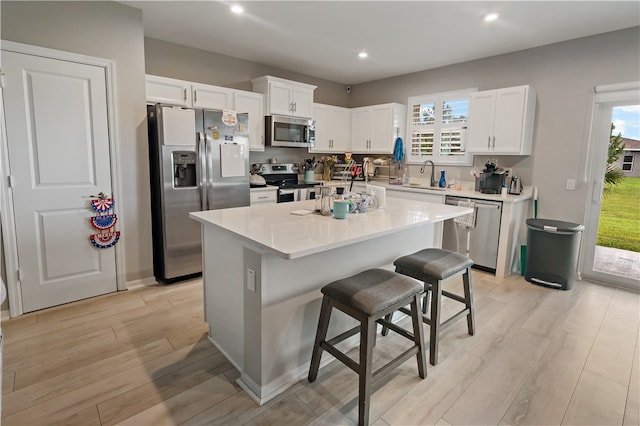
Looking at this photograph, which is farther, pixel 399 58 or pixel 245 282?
pixel 399 58

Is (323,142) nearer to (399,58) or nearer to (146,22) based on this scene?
(399,58)

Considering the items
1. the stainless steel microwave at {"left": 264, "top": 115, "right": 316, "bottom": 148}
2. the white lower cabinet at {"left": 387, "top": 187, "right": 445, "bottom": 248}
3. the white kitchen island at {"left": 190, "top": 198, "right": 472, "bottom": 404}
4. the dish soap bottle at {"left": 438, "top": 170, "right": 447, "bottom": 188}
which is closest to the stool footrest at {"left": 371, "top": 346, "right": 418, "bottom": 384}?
the white kitchen island at {"left": 190, "top": 198, "right": 472, "bottom": 404}

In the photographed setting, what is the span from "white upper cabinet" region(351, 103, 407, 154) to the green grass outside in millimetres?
2758

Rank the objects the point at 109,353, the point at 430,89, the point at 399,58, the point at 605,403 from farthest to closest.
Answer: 1. the point at 430,89
2. the point at 399,58
3. the point at 109,353
4. the point at 605,403

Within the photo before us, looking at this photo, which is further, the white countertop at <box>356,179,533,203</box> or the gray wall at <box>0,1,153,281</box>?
the white countertop at <box>356,179,533,203</box>

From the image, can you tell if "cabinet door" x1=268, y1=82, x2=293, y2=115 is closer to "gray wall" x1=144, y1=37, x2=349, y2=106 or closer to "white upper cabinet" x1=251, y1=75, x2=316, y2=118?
"white upper cabinet" x1=251, y1=75, x2=316, y2=118

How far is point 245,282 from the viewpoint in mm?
1931

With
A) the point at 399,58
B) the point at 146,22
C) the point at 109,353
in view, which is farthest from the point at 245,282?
the point at 399,58

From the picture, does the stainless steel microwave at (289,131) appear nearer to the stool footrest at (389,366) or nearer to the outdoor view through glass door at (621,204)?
the stool footrest at (389,366)

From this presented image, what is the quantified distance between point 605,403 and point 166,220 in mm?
3617

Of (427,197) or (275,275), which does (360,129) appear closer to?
(427,197)

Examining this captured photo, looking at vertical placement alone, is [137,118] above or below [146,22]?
below

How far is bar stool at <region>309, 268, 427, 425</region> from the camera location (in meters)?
1.70

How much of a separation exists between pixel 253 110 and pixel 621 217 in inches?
177
